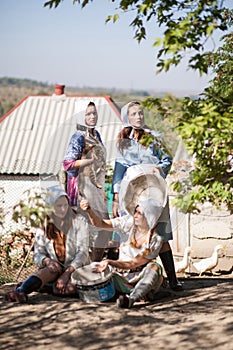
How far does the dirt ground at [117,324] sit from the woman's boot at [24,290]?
0.22 feet

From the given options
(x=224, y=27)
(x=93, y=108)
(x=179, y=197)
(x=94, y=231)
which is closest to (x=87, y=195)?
(x=94, y=231)

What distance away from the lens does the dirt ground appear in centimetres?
412

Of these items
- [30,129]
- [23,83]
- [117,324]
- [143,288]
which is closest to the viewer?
[117,324]

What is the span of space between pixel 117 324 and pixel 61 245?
112 cm

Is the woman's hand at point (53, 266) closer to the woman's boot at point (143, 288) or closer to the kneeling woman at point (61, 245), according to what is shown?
the kneeling woman at point (61, 245)

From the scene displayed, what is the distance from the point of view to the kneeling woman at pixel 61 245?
5.30 metres

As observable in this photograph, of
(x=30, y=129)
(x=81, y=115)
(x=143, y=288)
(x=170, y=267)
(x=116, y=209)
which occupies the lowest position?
(x=143, y=288)

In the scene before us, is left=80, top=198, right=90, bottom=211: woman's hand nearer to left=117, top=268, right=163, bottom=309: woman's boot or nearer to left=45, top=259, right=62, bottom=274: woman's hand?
left=45, top=259, right=62, bottom=274: woman's hand

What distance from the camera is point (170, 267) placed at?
5.67 metres

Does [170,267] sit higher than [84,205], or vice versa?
[84,205]

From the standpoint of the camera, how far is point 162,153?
18.2ft

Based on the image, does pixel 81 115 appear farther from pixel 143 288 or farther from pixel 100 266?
pixel 143 288

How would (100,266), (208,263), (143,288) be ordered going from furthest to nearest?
(208,263), (100,266), (143,288)

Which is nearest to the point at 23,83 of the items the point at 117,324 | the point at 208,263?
the point at 208,263
